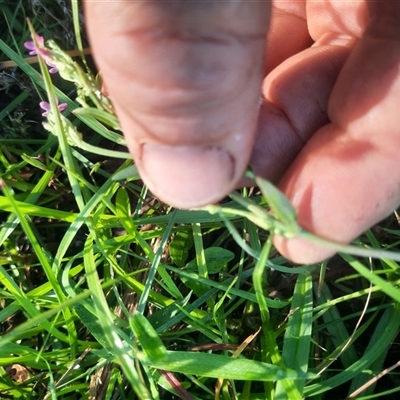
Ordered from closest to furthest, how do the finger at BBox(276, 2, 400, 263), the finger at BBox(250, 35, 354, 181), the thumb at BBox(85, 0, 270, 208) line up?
1. the thumb at BBox(85, 0, 270, 208)
2. the finger at BBox(276, 2, 400, 263)
3. the finger at BBox(250, 35, 354, 181)

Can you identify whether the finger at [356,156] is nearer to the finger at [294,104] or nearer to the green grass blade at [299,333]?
the finger at [294,104]

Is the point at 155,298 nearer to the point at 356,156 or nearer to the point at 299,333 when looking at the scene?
the point at 299,333

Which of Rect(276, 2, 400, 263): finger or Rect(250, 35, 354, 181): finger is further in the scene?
Rect(250, 35, 354, 181): finger

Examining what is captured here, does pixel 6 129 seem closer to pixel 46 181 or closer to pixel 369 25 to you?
pixel 46 181

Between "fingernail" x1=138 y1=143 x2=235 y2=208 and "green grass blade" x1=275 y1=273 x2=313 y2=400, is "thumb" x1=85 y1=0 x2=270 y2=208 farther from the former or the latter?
"green grass blade" x1=275 y1=273 x2=313 y2=400

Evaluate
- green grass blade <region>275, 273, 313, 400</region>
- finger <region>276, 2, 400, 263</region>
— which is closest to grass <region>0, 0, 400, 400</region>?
green grass blade <region>275, 273, 313, 400</region>

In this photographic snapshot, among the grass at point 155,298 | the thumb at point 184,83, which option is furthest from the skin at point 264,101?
the grass at point 155,298

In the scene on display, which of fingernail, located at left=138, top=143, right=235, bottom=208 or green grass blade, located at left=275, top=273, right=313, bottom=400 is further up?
fingernail, located at left=138, top=143, right=235, bottom=208

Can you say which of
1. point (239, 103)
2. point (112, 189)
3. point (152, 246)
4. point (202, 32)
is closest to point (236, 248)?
point (152, 246)
